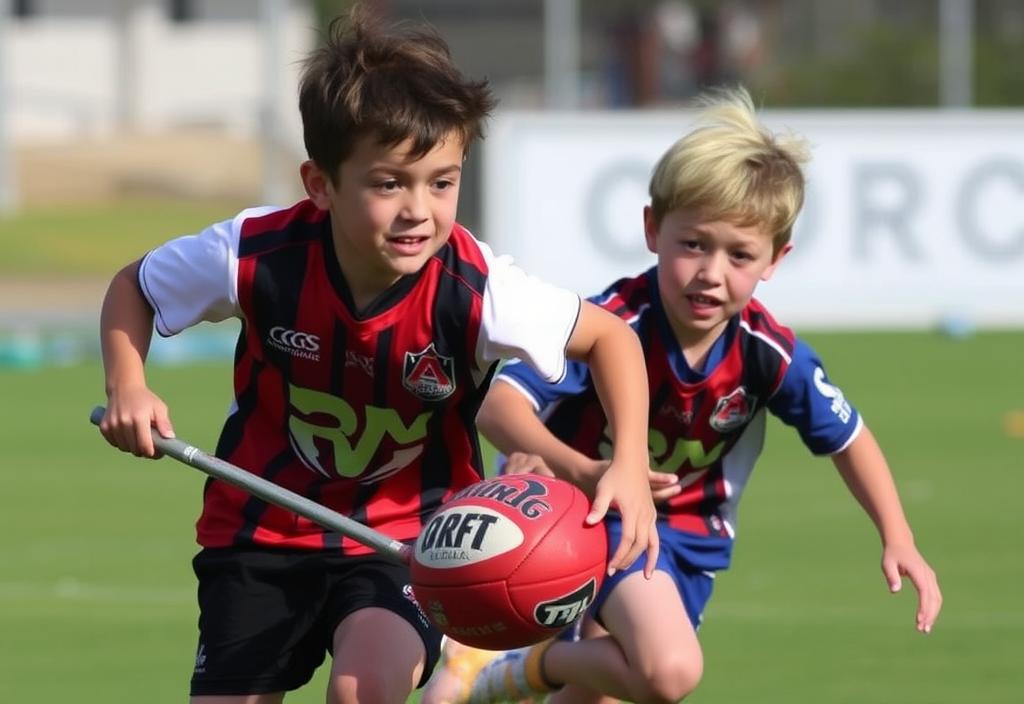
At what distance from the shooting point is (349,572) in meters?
5.00

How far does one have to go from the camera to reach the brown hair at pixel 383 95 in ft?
15.3

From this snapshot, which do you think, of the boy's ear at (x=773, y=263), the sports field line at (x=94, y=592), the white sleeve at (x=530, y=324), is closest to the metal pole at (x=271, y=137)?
the sports field line at (x=94, y=592)

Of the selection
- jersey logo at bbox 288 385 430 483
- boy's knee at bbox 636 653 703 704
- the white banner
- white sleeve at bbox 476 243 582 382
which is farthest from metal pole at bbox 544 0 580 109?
white sleeve at bbox 476 243 582 382

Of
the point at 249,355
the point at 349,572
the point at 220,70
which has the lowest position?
the point at 220,70

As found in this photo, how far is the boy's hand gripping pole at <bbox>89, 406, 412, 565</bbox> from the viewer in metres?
4.63

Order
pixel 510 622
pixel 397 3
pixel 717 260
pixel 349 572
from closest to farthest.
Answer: pixel 510 622 < pixel 349 572 < pixel 717 260 < pixel 397 3

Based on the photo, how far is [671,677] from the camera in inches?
205

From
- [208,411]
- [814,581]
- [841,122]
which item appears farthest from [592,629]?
[841,122]

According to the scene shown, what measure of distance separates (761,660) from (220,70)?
34729 mm

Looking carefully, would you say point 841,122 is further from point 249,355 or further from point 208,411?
point 249,355

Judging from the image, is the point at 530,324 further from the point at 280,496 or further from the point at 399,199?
the point at 280,496

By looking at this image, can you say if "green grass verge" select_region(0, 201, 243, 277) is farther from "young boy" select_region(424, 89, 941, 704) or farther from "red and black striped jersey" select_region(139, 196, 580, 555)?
"red and black striped jersey" select_region(139, 196, 580, 555)

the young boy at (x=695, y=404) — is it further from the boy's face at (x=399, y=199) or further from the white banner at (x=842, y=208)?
the white banner at (x=842, y=208)

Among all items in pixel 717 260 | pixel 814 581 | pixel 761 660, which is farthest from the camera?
pixel 814 581
